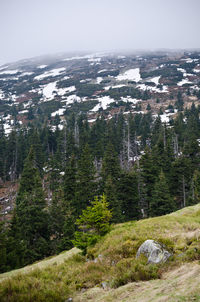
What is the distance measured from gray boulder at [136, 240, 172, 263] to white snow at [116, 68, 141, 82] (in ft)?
450

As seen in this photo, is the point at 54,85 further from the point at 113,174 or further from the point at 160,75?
the point at 113,174

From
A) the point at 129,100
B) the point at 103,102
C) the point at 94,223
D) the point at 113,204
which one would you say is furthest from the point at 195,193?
the point at 103,102

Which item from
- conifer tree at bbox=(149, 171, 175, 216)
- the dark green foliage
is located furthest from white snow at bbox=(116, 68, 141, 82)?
the dark green foliage

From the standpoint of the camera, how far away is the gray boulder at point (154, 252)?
281 inches

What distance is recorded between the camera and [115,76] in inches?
5827

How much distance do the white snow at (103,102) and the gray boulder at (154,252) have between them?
92995mm

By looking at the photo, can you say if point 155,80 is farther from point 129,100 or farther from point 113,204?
point 113,204

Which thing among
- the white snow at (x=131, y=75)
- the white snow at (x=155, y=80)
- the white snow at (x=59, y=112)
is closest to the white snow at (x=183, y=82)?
the white snow at (x=155, y=80)

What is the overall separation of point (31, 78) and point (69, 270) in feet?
645

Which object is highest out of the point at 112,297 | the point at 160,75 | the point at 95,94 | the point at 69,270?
the point at 160,75

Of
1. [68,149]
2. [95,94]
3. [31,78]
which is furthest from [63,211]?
[31,78]

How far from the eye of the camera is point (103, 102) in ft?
345

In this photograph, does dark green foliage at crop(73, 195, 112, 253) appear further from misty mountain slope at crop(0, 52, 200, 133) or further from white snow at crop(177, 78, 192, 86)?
white snow at crop(177, 78, 192, 86)

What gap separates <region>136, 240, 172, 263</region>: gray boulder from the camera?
713cm
